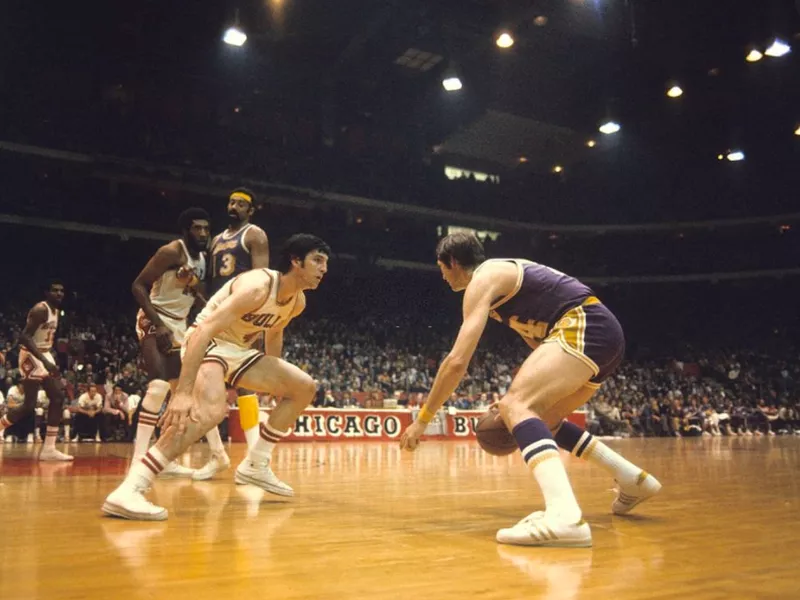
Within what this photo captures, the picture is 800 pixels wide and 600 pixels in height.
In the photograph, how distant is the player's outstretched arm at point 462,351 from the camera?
267 centimetres

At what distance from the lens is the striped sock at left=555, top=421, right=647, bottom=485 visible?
3197 mm

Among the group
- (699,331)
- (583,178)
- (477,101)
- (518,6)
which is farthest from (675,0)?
(699,331)

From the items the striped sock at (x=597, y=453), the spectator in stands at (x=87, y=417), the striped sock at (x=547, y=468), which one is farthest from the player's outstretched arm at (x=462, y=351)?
the spectator in stands at (x=87, y=417)

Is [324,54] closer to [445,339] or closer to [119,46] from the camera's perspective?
[119,46]

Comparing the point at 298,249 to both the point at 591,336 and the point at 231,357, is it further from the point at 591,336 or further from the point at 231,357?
the point at 591,336

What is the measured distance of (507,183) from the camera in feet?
85.7

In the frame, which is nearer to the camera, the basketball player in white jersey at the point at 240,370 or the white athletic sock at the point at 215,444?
the basketball player in white jersey at the point at 240,370

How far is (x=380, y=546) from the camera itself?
93.9 inches

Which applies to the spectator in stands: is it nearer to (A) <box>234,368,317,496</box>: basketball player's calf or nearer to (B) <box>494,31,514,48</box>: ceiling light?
(A) <box>234,368,317,496</box>: basketball player's calf

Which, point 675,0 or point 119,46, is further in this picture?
point 119,46

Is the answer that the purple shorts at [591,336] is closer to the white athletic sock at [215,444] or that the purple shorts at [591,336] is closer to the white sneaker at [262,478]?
the white sneaker at [262,478]

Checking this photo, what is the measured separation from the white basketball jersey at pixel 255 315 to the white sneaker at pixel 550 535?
5.60ft

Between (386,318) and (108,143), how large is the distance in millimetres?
9643

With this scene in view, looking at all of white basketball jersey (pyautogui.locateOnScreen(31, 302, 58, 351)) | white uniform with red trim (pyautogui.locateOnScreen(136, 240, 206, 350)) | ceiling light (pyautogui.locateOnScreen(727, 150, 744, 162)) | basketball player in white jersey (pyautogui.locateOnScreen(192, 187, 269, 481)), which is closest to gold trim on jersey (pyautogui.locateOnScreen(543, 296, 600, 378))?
basketball player in white jersey (pyautogui.locateOnScreen(192, 187, 269, 481))
